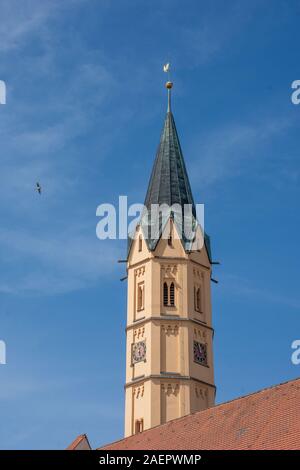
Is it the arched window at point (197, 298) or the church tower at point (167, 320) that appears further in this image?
the arched window at point (197, 298)

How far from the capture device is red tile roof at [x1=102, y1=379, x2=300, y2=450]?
29.4 meters

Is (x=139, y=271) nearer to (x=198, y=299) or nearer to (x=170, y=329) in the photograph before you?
(x=198, y=299)

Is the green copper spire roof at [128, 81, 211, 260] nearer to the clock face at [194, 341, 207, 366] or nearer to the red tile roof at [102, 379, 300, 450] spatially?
the clock face at [194, 341, 207, 366]

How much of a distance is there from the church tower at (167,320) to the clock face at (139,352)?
6cm

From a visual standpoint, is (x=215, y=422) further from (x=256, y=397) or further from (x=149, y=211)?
(x=149, y=211)

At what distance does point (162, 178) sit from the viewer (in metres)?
58.4

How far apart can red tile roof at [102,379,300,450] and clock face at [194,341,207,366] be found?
17893 millimetres

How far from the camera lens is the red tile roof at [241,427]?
29.4m

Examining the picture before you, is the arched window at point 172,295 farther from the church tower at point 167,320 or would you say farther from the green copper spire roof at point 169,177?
the green copper spire roof at point 169,177

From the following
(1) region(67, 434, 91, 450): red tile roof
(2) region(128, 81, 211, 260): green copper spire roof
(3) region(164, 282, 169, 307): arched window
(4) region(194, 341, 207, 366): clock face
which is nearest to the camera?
(1) region(67, 434, 91, 450): red tile roof

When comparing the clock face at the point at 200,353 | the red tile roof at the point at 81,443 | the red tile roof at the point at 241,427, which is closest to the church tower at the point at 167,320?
the clock face at the point at 200,353

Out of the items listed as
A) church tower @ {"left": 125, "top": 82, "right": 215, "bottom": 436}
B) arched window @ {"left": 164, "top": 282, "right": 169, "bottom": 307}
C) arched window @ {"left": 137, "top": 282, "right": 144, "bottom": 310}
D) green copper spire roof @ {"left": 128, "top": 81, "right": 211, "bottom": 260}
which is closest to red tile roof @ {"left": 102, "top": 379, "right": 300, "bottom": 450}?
church tower @ {"left": 125, "top": 82, "right": 215, "bottom": 436}
